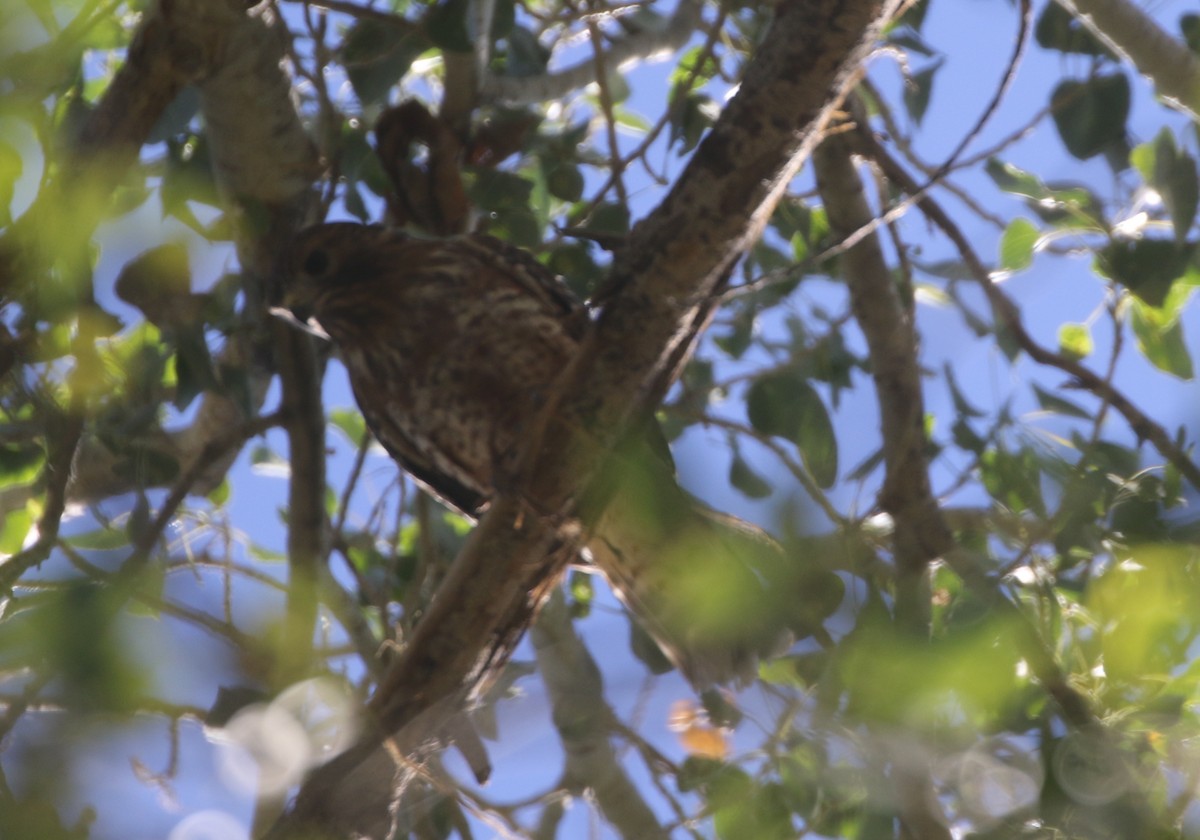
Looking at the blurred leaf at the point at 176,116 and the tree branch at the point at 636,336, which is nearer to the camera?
the tree branch at the point at 636,336

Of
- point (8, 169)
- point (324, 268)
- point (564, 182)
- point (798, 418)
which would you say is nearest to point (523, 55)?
point (564, 182)

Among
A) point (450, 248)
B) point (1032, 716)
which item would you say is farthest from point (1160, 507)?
point (450, 248)

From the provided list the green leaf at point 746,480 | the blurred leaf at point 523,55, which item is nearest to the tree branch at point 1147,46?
the green leaf at point 746,480

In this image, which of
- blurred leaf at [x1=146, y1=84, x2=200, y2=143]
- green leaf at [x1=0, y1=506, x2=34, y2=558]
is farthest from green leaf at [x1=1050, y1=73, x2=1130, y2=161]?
green leaf at [x1=0, y1=506, x2=34, y2=558]

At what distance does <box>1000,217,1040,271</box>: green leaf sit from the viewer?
2059 millimetres

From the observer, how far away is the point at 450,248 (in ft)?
8.41

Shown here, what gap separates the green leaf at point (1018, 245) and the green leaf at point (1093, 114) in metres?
0.39

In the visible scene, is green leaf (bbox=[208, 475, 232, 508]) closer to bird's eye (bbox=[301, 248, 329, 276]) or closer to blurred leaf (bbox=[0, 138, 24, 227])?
bird's eye (bbox=[301, 248, 329, 276])

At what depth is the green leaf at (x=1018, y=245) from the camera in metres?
2.06

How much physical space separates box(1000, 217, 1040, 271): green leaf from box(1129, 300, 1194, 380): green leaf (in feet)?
1.03

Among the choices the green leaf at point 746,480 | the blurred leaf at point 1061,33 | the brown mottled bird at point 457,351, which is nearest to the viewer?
the green leaf at point 746,480

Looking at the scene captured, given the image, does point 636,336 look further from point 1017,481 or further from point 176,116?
point 176,116

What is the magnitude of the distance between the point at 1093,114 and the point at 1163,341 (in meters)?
0.50

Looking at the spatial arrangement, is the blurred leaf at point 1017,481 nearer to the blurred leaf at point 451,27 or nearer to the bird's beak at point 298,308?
the blurred leaf at point 451,27
